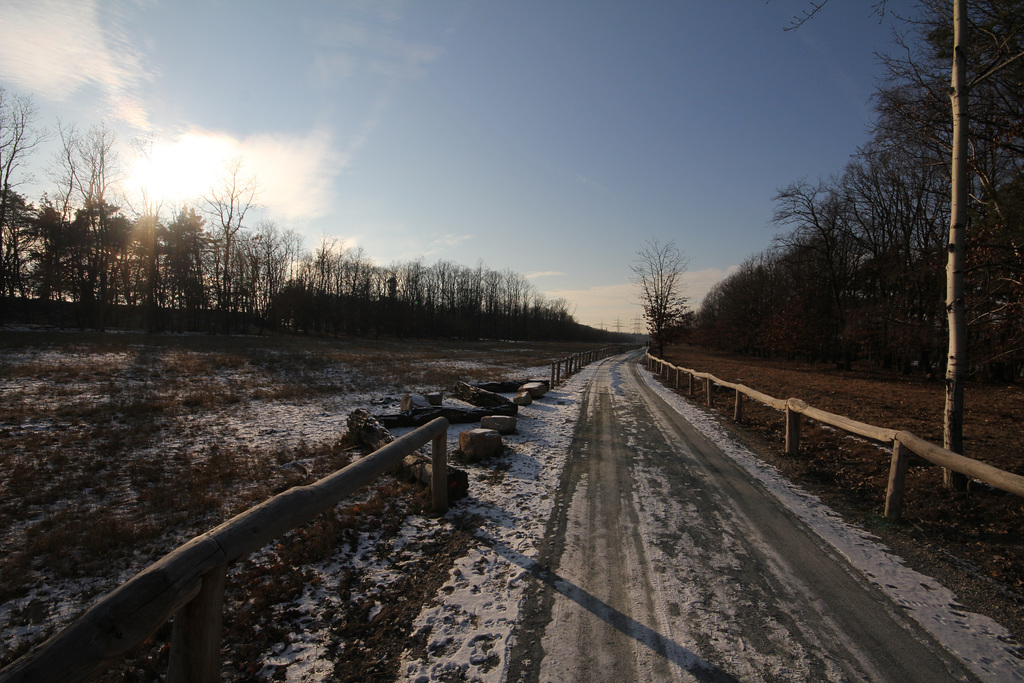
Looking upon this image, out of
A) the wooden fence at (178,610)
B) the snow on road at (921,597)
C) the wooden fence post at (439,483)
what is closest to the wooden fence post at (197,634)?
the wooden fence at (178,610)

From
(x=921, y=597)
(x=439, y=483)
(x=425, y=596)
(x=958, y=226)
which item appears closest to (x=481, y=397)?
(x=439, y=483)

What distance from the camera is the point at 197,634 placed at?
2.00m

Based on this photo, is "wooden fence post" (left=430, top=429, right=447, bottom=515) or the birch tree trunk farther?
the birch tree trunk

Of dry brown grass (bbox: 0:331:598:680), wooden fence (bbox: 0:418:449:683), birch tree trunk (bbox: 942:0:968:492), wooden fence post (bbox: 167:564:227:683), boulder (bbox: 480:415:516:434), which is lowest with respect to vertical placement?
dry brown grass (bbox: 0:331:598:680)

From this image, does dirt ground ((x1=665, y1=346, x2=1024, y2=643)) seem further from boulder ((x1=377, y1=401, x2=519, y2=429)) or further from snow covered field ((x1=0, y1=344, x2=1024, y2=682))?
boulder ((x1=377, y1=401, x2=519, y2=429))

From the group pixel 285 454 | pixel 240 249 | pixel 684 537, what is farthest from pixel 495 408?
pixel 240 249

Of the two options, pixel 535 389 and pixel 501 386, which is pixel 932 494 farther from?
pixel 501 386

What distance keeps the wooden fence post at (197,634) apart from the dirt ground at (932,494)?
16.1ft

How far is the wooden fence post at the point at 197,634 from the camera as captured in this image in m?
1.96

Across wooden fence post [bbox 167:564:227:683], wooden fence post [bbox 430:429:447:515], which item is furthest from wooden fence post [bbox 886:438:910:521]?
wooden fence post [bbox 167:564:227:683]

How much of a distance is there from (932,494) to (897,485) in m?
0.95

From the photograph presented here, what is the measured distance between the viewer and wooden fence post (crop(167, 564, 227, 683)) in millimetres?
1960

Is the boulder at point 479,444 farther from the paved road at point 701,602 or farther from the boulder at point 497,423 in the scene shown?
the paved road at point 701,602

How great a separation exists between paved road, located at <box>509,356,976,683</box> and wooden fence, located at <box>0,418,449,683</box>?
1625 millimetres
